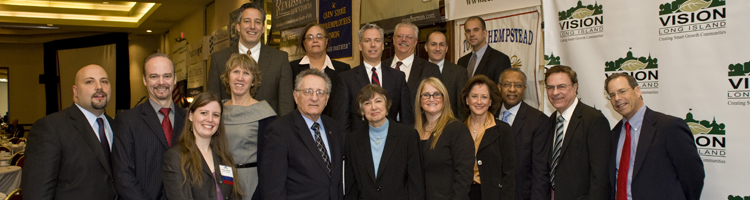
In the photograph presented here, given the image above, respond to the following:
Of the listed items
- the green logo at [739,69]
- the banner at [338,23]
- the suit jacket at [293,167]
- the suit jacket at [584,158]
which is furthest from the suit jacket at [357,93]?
the banner at [338,23]

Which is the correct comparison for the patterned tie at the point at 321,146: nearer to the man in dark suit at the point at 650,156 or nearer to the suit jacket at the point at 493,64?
the man in dark suit at the point at 650,156

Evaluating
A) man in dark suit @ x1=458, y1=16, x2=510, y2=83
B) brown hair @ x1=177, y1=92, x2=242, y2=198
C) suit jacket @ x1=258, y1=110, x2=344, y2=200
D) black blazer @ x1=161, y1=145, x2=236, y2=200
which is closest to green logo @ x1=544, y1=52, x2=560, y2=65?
man in dark suit @ x1=458, y1=16, x2=510, y2=83

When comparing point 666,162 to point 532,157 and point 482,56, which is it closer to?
point 532,157

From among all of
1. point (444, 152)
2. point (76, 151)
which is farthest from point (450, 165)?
point (76, 151)

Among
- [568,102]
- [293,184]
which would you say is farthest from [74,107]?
[568,102]

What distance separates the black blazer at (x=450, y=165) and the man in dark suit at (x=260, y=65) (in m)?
1.16

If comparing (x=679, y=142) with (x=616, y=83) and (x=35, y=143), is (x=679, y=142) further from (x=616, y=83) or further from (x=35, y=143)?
(x=35, y=143)

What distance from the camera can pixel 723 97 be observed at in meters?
3.12

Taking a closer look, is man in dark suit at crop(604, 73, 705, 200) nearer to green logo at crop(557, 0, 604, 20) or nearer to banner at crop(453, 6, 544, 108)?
green logo at crop(557, 0, 604, 20)

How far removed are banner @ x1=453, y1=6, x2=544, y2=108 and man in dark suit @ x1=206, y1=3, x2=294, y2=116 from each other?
209 cm

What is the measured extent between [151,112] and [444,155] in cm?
166

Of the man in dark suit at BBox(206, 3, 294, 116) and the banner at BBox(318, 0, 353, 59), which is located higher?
the banner at BBox(318, 0, 353, 59)

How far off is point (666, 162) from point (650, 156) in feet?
0.28

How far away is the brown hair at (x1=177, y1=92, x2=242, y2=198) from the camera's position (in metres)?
2.53
